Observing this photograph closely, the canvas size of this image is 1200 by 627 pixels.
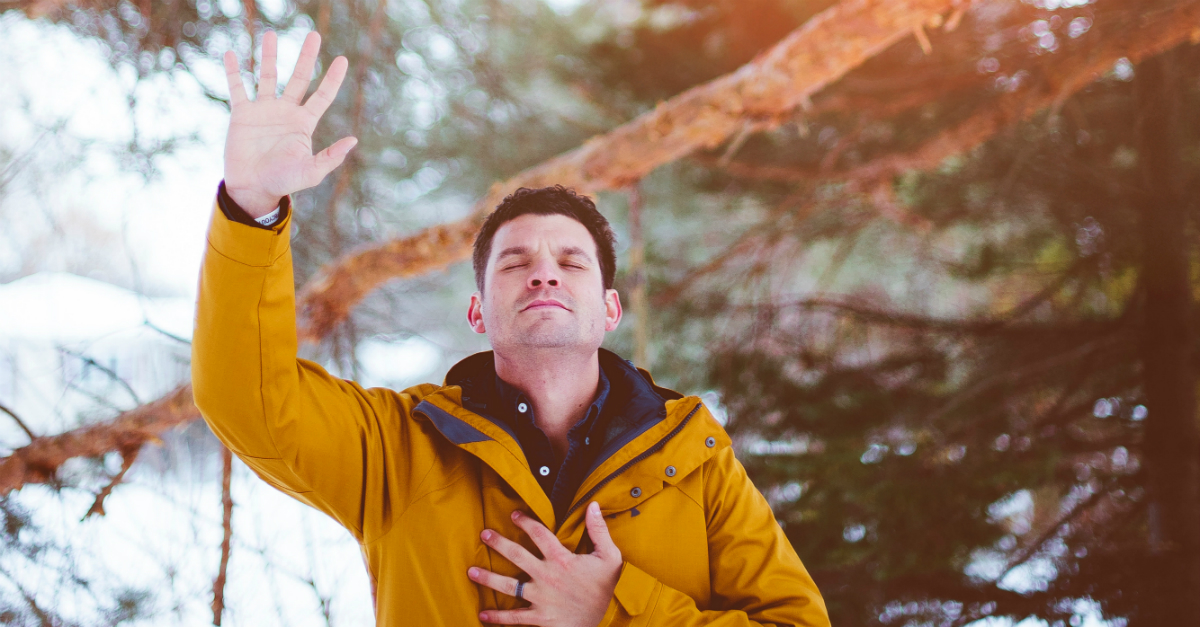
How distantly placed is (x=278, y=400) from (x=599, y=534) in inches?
23.0

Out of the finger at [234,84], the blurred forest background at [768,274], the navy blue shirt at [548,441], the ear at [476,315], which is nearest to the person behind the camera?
the finger at [234,84]

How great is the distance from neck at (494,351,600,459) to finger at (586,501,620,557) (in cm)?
26

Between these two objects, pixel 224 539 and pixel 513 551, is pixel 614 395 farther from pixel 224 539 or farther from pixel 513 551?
pixel 224 539

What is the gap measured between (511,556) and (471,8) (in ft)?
10.6

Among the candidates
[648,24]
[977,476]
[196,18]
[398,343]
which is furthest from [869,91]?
[196,18]

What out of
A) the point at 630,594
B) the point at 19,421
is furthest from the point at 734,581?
the point at 19,421

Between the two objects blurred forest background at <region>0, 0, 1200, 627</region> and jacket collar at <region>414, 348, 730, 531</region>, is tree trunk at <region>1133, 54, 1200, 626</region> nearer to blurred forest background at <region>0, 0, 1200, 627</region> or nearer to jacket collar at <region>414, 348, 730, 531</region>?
blurred forest background at <region>0, 0, 1200, 627</region>

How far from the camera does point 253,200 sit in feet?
3.67

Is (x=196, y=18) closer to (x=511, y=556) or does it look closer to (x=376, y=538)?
(x=376, y=538)

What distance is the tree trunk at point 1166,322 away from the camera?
297cm

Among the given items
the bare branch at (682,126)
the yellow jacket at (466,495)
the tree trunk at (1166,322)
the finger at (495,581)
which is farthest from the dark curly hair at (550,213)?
the tree trunk at (1166,322)

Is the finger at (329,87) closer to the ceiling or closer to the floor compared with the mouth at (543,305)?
closer to the ceiling

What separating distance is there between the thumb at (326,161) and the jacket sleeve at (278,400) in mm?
76

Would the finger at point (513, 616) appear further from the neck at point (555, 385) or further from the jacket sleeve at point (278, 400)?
the neck at point (555, 385)
